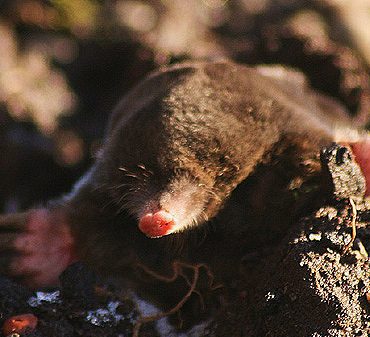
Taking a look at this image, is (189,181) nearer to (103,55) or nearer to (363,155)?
(363,155)

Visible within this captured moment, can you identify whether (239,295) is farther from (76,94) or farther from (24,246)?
(76,94)

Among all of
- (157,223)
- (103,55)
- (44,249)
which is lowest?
(157,223)

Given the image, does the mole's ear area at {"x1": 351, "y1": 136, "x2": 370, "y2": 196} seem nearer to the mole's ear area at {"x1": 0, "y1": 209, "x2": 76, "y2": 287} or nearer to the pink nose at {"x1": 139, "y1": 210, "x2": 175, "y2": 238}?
the pink nose at {"x1": 139, "y1": 210, "x2": 175, "y2": 238}

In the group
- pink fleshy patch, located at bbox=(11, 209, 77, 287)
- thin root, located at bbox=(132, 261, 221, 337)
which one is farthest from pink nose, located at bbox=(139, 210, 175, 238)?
pink fleshy patch, located at bbox=(11, 209, 77, 287)

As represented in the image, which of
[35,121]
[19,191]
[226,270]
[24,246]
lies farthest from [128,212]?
[35,121]

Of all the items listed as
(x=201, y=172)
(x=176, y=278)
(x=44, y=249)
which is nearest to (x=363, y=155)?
(x=201, y=172)

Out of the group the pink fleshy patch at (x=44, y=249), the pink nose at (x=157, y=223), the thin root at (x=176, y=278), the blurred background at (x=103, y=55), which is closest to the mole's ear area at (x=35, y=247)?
the pink fleshy patch at (x=44, y=249)

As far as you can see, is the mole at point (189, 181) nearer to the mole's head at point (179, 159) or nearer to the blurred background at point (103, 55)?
the mole's head at point (179, 159)
